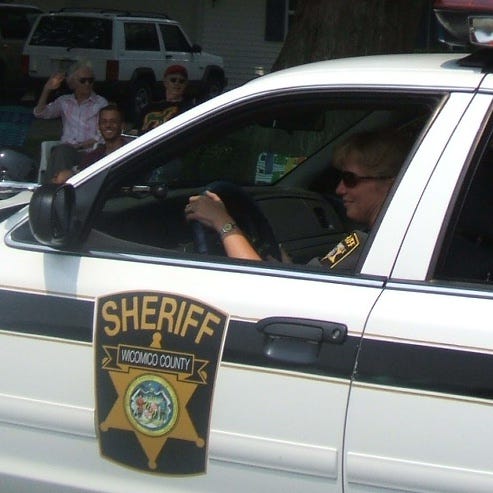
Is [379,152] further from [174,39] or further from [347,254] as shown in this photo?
[174,39]

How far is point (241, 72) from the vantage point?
2538 centimetres

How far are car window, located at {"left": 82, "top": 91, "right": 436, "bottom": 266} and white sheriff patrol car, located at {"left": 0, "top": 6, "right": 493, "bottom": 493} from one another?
0.02m

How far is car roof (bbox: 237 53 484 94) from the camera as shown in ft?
9.41

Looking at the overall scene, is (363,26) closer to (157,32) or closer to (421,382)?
(421,382)

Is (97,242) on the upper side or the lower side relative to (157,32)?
upper

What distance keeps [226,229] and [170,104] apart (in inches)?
221

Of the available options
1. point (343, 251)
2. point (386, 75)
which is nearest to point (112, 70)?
point (343, 251)

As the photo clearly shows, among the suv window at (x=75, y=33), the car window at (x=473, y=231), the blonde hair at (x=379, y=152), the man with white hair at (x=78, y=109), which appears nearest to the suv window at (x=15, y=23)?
the suv window at (x=75, y=33)

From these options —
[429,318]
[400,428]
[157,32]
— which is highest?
[429,318]

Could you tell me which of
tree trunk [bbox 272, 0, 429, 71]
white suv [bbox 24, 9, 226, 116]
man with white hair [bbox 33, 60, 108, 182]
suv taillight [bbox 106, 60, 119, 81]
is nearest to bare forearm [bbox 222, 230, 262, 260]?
tree trunk [bbox 272, 0, 429, 71]

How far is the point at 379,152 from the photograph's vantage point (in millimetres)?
3393

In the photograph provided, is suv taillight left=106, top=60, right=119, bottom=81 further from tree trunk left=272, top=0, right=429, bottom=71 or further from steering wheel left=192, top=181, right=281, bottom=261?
steering wheel left=192, top=181, right=281, bottom=261

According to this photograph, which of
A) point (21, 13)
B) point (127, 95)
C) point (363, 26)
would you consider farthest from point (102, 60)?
point (363, 26)

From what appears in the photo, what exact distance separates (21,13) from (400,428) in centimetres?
2062
